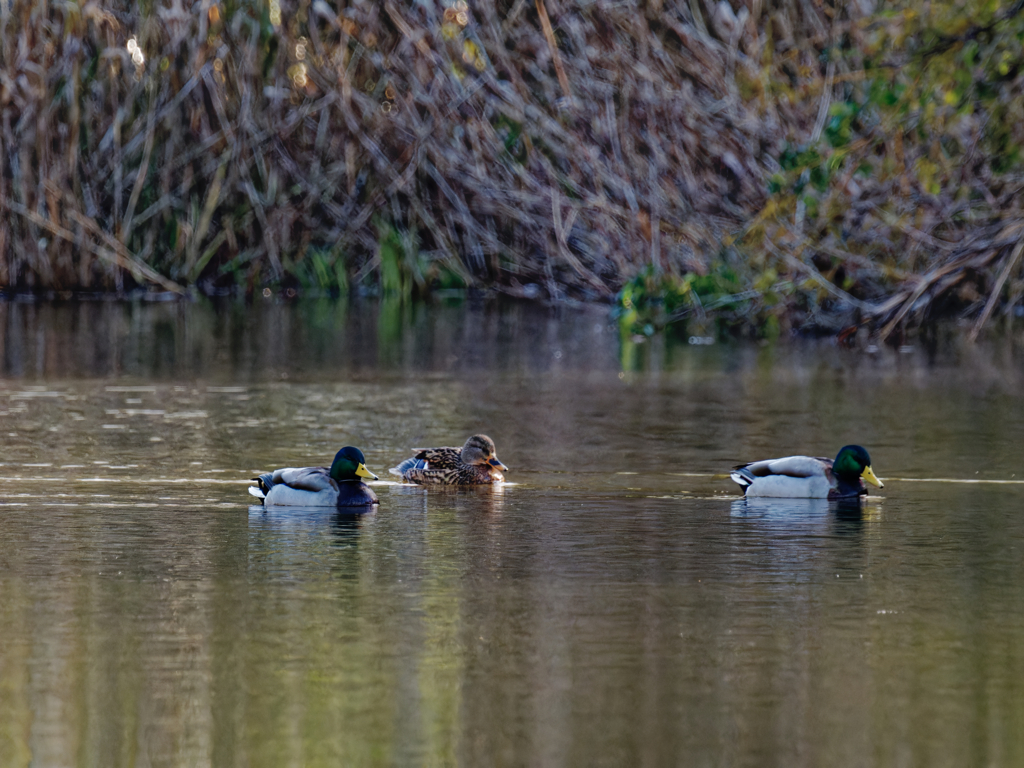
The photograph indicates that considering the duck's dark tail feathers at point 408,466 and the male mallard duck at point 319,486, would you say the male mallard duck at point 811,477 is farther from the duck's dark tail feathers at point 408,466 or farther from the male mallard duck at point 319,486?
the male mallard duck at point 319,486

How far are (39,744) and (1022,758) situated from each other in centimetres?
239

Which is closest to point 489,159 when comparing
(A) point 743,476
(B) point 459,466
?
(B) point 459,466

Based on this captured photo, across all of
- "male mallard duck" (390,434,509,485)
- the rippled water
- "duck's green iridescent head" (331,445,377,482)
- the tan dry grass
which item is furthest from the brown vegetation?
"duck's green iridescent head" (331,445,377,482)

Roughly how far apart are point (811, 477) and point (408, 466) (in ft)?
6.29

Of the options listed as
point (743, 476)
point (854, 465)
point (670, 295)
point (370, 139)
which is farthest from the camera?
point (370, 139)

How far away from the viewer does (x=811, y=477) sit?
30.4ft

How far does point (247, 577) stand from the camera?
7.23m

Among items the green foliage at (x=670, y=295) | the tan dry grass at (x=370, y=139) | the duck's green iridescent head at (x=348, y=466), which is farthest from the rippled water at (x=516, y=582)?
the tan dry grass at (x=370, y=139)

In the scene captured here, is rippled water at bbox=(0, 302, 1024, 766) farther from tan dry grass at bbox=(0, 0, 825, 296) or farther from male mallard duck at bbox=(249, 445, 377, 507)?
tan dry grass at bbox=(0, 0, 825, 296)

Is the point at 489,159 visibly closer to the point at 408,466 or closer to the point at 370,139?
the point at 370,139

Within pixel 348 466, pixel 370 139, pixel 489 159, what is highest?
pixel 370 139

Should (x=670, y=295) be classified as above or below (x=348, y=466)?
above

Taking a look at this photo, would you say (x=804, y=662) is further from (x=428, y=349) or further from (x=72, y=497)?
(x=428, y=349)

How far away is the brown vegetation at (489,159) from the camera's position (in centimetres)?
1720
